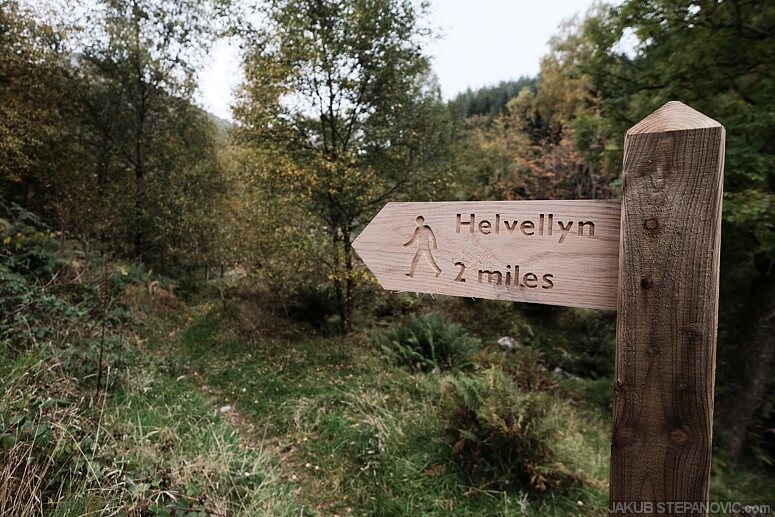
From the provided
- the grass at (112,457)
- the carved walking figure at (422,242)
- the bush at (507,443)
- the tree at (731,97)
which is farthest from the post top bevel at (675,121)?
the tree at (731,97)

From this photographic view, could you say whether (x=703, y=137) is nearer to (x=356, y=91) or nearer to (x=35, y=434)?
(x=35, y=434)

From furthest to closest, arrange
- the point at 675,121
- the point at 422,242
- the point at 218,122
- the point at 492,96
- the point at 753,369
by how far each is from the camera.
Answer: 1. the point at 492,96
2. the point at 218,122
3. the point at 753,369
4. the point at 422,242
5. the point at 675,121

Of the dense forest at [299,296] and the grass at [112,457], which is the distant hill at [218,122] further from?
the grass at [112,457]

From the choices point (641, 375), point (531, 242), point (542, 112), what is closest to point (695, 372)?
point (641, 375)

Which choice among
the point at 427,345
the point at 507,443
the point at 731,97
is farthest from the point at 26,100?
the point at 731,97

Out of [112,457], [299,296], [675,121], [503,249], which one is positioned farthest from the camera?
[299,296]

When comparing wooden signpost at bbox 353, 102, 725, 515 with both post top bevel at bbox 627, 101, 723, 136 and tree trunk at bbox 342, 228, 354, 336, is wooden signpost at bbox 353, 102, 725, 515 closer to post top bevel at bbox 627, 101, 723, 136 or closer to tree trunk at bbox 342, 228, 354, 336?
post top bevel at bbox 627, 101, 723, 136

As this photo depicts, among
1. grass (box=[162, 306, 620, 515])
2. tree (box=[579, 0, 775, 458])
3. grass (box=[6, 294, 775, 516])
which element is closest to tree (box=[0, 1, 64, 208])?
grass (box=[6, 294, 775, 516])

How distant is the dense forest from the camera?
2859 millimetres

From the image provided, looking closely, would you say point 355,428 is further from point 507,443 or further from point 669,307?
point 669,307

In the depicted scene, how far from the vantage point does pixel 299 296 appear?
6926 mm

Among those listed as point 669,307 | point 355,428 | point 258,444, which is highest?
point 669,307

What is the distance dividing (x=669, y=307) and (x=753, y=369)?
558 cm

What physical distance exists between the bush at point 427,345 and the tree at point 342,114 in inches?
43.4
